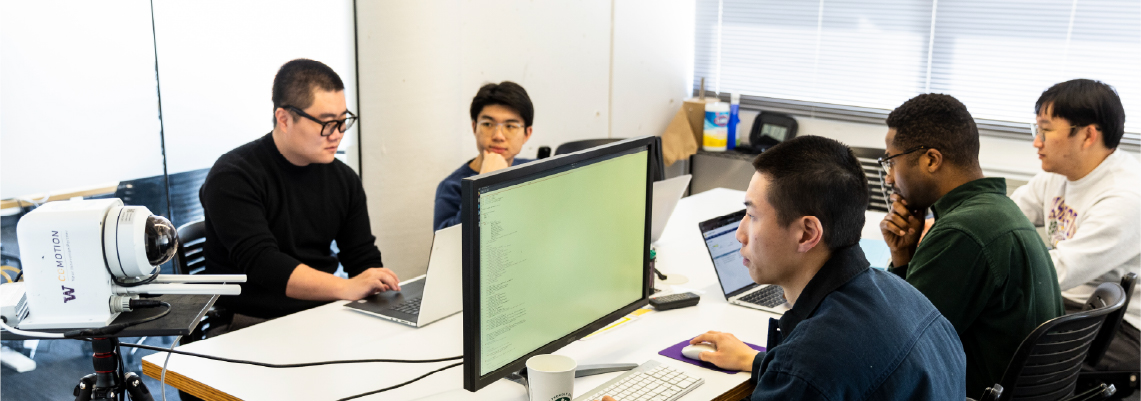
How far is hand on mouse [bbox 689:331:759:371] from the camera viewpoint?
5.47 ft

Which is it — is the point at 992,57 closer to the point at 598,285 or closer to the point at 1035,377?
the point at 1035,377

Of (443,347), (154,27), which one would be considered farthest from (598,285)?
(154,27)

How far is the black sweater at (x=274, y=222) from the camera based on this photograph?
7.20ft

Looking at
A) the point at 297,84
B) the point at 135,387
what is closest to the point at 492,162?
the point at 297,84

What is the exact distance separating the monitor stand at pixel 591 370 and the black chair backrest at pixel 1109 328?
4.03ft

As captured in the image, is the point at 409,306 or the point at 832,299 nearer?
the point at 832,299

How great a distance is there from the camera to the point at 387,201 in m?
3.29

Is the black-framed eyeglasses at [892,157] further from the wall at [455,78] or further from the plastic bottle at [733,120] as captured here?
the plastic bottle at [733,120]

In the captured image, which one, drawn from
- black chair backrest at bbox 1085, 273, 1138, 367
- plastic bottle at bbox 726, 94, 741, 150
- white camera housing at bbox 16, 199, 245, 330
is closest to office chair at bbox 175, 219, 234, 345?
white camera housing at bbox 16, 199, 245, 330

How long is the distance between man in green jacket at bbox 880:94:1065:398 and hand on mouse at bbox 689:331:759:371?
1.42 ft

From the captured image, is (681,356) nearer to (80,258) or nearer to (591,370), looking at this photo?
(591,370)

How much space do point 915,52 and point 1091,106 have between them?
1.59 m

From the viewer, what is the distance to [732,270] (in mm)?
2150

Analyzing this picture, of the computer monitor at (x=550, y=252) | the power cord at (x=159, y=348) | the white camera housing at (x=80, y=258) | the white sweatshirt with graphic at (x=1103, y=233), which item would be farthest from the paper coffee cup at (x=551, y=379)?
the white sweatshirt with graphic at (x=1103, y=233)
